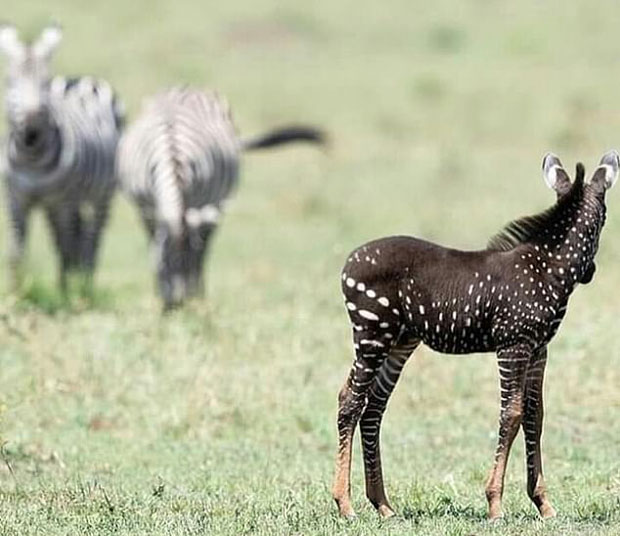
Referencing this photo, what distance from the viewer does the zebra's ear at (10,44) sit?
14.1 m

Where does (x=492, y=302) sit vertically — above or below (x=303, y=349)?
above

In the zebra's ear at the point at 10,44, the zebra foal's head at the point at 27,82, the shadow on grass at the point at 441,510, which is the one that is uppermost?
the zebra's ear at the point at 10,44

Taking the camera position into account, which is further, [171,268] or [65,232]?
[65,232]

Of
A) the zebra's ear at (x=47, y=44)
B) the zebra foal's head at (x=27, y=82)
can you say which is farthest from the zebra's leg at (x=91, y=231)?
the zebra's ear at (x=47, y=44)

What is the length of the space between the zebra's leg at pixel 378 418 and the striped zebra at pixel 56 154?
6.88m

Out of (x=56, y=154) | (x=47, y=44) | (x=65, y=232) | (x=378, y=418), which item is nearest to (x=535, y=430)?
(x=378, y=418)

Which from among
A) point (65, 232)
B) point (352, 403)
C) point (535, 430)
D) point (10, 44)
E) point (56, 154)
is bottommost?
point (535, 430)

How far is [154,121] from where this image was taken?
1500 cm

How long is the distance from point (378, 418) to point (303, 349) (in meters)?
4.05

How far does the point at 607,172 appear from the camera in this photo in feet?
23.2

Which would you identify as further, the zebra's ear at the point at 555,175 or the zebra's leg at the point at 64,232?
the zebra's leg at the point at 64,232

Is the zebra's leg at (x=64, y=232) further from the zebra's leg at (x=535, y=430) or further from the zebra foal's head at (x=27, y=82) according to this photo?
the zebra's leg at (x=535, y=430)

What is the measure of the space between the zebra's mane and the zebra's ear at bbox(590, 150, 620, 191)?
4.7 inches

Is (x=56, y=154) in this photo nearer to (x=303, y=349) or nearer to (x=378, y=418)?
(x=303, y=349)
